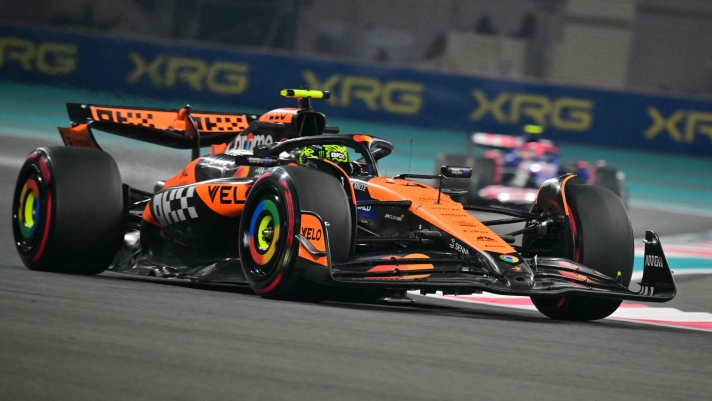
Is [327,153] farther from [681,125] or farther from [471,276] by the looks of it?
[681,125]

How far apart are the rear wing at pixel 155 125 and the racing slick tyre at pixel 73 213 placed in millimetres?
962

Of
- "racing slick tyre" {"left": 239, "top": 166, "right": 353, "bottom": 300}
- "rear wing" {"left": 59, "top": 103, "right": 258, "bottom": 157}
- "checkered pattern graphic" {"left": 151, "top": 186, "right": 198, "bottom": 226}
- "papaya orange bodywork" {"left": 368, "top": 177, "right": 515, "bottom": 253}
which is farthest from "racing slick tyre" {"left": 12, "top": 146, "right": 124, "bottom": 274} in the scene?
"papaya orange bodywork" {"left": 368, "top": 177, "right": 515, "bottom": 253}

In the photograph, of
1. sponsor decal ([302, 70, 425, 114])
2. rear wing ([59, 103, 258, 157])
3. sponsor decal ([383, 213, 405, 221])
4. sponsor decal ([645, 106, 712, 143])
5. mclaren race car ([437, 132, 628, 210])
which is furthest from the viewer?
sponsor decal ([302, 70, 425, 114])

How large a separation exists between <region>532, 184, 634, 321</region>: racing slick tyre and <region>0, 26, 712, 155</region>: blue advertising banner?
576 inches

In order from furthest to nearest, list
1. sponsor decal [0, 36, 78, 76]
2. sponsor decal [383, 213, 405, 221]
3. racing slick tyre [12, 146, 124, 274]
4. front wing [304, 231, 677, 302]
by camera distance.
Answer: sponsor decal [0, 36, 78, 76]
racing slick tyre [12, 146, 124, 274]
sponsor decal [383, 213, 405, 221]
front wing [304, 231, 677, 302]

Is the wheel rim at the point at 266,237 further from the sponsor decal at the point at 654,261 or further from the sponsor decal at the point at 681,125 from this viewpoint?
the sponsor decal at the point at 681,125

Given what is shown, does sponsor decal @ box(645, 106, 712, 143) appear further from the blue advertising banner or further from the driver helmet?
the driver helmet

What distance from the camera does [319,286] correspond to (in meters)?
5.83

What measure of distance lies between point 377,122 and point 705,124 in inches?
248

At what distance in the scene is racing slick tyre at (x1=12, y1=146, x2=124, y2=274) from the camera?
6.79 m

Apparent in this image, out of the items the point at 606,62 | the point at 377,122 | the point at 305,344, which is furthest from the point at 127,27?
the point at 305,344

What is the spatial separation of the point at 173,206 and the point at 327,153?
3.40 feet

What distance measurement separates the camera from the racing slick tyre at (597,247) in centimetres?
630

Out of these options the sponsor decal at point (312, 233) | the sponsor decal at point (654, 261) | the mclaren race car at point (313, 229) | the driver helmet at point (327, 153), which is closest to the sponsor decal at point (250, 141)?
the mclaren race car at point (313, 229)
